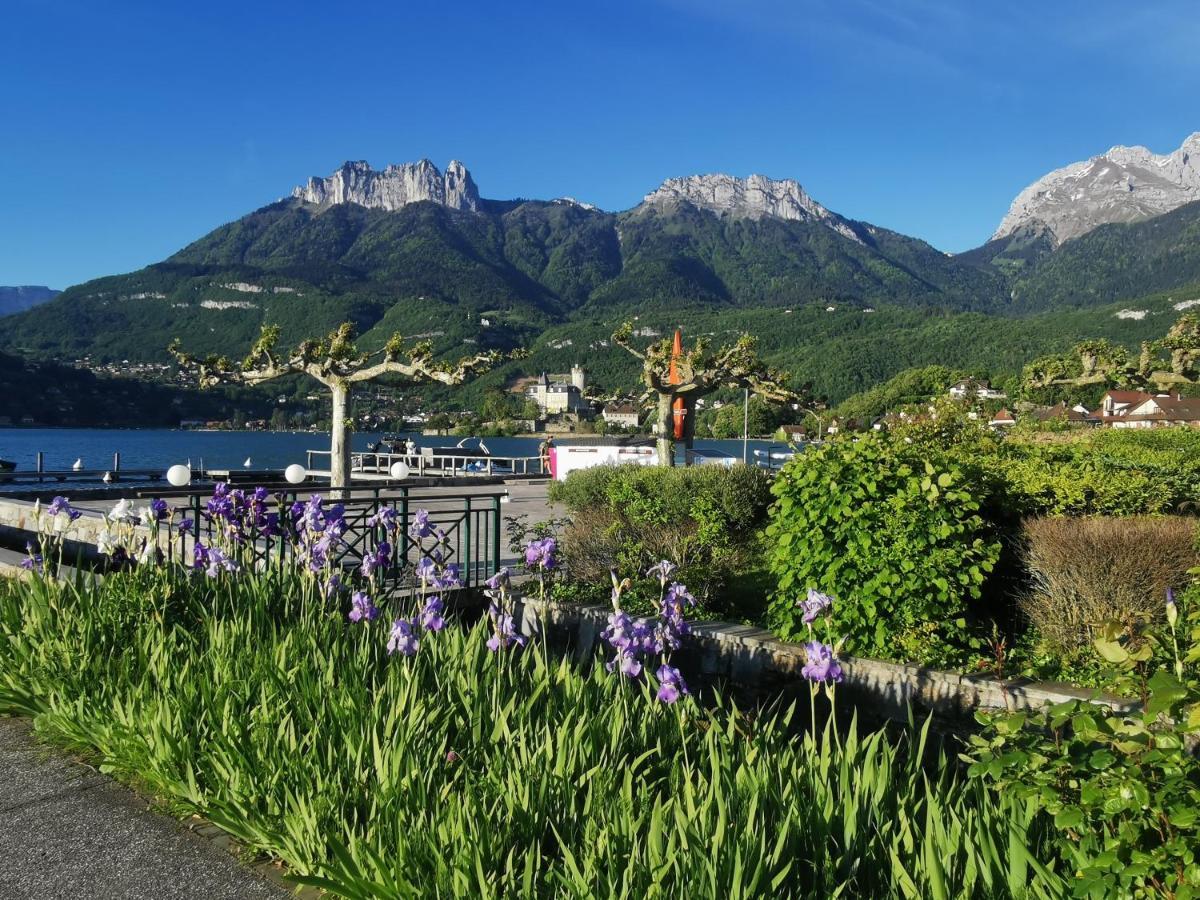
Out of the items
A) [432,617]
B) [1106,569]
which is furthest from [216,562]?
[1106,569]

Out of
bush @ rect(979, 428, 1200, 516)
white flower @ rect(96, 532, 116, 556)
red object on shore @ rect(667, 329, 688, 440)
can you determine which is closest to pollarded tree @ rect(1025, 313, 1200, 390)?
red object on shore @ rect(667, 329, 688, 440)

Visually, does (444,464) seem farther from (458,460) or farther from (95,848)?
(95,848)

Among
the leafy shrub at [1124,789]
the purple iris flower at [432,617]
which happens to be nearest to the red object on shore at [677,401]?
the purple iris flower at [432,617]

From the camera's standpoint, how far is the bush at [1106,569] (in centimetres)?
527

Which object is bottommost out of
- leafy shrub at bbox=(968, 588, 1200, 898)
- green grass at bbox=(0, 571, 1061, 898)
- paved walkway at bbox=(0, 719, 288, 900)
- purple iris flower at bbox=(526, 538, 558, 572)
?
paved walkway at bbox=(0, 719, 288, 900)

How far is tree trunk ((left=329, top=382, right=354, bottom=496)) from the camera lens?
712 inches

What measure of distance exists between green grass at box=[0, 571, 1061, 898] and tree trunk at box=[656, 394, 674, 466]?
1540cm

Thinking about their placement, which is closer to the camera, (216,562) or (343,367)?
(216,562)

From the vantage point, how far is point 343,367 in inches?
741

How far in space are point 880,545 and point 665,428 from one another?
14553 millimetres

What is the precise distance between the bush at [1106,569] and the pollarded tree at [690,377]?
1397 centimetres

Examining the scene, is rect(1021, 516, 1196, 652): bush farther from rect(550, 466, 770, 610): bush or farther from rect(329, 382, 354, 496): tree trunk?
rect(329, 382, 354, 496): tree trunk

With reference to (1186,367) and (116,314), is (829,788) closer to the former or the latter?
(1186,367)

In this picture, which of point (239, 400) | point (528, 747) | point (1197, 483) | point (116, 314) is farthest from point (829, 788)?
point (116, 314)
